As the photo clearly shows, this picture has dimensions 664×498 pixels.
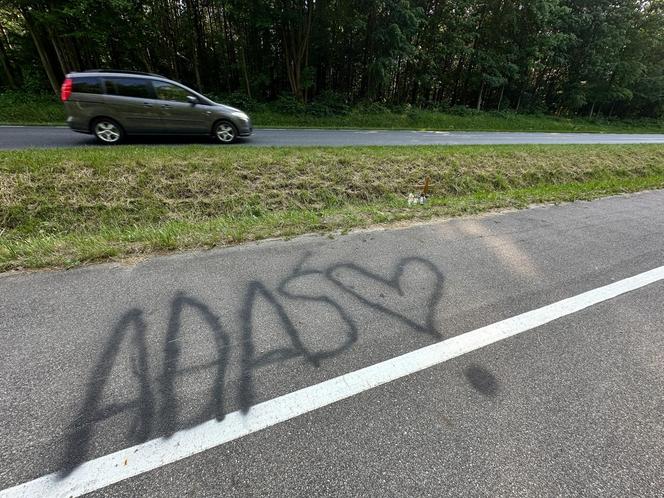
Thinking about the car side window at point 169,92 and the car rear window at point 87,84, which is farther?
the car side window at point 169,92

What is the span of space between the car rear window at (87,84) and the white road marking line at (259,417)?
29.4 ft

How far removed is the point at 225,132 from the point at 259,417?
346 inches

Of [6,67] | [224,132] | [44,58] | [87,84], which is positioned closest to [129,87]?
[87,84]

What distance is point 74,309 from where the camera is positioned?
2520mm

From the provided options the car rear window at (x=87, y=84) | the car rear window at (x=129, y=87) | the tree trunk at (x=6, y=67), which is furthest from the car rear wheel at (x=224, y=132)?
the tree trunk at (x=6, y=67)

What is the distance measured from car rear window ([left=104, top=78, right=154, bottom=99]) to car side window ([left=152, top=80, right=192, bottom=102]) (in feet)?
0.55

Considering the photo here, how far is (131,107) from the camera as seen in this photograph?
25.2ft

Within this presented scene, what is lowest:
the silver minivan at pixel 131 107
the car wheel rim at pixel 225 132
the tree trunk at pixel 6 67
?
the car wheel rim at pixel 225 132

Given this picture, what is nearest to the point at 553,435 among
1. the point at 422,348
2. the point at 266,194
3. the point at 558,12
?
the point at 422,348

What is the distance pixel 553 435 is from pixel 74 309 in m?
3.57

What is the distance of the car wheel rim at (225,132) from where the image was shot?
877 cm

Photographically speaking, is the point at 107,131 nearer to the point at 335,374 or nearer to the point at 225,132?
the point at 225,132

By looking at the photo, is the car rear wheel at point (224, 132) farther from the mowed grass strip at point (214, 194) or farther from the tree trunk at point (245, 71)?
the tree trunk at point (245, 71)

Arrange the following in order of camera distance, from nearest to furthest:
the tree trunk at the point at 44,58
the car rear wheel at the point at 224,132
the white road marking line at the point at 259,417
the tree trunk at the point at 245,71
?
the white road marking line at the point at 259,417 → the car rear wheel at the point at 224,132 → the tree trunk at the point at 44,58 → the tree trunk at the point at 245,71
